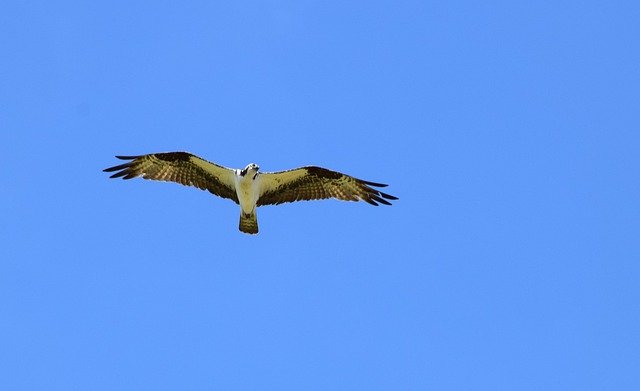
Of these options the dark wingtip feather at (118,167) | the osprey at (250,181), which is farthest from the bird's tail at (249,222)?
the dark wingtip feather at (118,167)

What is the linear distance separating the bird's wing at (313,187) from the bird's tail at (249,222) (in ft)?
1.51

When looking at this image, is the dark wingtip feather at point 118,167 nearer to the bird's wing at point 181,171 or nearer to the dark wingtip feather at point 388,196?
the bird's wing at point 181,171

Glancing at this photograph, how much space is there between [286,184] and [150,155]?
10.5ft

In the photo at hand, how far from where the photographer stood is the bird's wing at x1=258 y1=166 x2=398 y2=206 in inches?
789

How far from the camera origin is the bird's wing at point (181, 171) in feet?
65.4

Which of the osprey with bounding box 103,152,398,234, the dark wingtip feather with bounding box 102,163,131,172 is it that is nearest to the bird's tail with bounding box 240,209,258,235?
the osprey with bounding box 103,152,398,234

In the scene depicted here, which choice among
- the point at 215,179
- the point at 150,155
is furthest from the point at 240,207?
the point at 150,155

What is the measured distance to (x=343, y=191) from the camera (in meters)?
20.9

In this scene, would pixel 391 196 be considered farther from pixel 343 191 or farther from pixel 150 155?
pixel 150 155

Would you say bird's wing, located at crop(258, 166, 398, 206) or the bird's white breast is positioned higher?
bird's wing, located at crop(258, 166, 398, 206)

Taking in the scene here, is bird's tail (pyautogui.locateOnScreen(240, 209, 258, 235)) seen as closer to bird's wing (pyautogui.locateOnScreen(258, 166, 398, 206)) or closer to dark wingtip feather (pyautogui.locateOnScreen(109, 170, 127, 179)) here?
bird's wing (pyautogui.locateOnScreen(258, 166, 398, 206))

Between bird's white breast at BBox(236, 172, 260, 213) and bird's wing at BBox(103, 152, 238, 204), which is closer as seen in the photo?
bird's white breast at BBox(236, 172, 260, 213)

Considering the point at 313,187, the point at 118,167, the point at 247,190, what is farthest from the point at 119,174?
the point at 313,187

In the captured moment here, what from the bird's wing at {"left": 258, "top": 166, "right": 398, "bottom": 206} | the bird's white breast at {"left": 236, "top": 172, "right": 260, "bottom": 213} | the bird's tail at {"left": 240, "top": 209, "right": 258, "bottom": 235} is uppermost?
the bird's wing at {"left": 258, "top": 166, "right": 398, "bottom": 206}
